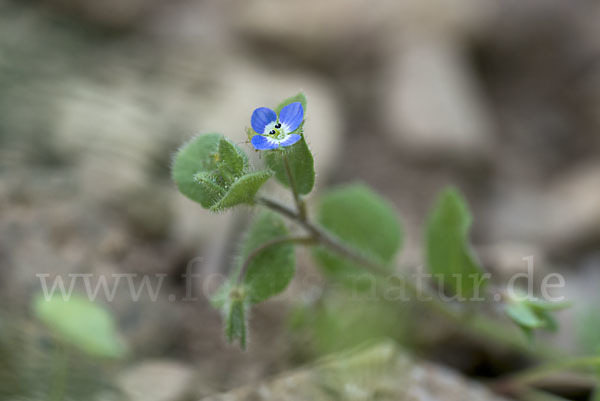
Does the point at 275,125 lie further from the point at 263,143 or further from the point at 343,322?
the point at 343,322

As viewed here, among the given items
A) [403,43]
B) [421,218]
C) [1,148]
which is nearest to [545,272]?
[421,218]

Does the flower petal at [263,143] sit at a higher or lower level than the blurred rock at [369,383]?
higher

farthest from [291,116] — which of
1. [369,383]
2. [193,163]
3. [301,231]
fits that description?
[369,383]

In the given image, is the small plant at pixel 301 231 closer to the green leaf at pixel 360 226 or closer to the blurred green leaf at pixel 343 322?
the green leaf at pixel 360 226

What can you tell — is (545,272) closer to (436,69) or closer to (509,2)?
(436,69)

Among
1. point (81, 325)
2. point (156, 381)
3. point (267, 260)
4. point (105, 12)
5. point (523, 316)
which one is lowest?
point (156, 381)

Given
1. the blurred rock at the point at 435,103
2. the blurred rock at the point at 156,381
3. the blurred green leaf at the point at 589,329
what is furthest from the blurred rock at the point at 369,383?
the blurred rock at the point at 435,103
